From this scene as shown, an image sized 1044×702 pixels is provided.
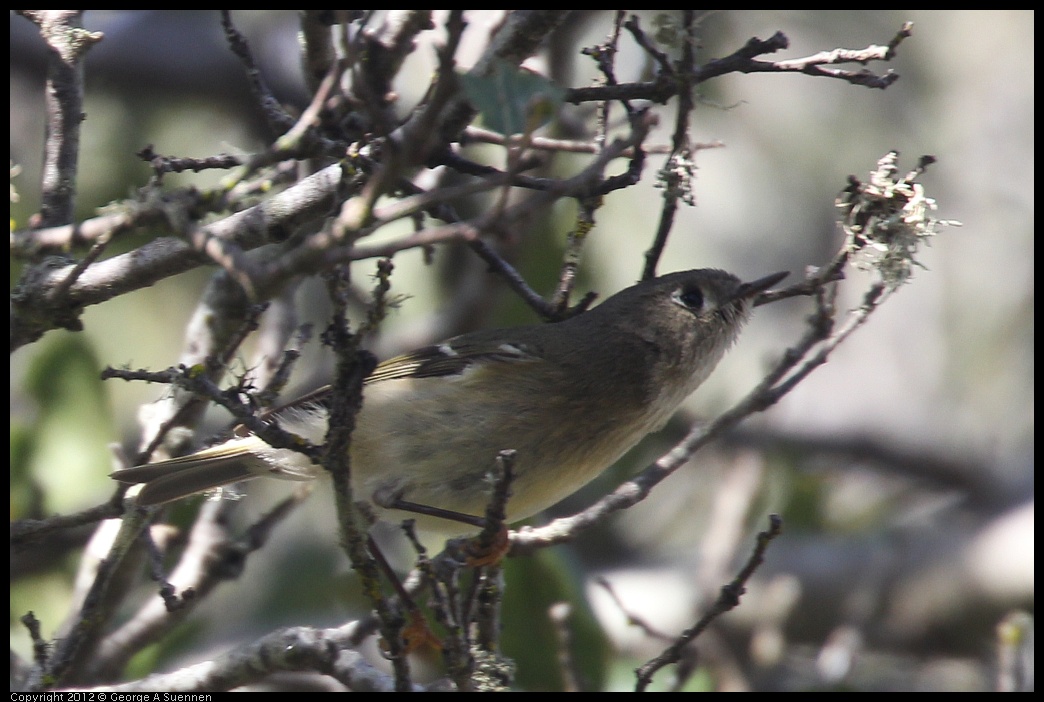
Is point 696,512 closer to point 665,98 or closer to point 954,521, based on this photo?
point 954,521

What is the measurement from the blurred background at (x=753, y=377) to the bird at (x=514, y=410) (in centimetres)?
59

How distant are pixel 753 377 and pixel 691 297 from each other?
386cm

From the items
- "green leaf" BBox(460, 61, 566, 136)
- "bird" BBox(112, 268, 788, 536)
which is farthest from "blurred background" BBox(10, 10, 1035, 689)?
"green leaf" BBox(460, 61, 566, 136)

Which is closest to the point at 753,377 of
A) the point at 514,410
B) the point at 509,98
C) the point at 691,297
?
the point at 691,297

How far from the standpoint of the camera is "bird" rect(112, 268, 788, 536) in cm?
294

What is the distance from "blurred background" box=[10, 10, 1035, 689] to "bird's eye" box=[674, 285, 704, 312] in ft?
2.00

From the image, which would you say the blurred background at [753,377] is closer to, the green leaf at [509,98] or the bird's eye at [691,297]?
the bird's eye at [691,297]

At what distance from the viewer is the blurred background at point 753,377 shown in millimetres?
4227

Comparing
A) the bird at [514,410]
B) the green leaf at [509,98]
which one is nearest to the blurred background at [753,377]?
the bird at [514,410]

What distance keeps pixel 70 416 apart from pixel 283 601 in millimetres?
1449

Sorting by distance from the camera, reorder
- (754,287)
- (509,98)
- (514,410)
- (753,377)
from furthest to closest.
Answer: (753,377), (754,287), (514,410), (509,98)

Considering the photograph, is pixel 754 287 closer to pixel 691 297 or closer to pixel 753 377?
pixel 691 297

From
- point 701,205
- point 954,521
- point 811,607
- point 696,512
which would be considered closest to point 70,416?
point 811,607

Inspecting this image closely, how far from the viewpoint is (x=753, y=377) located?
7145 mm
